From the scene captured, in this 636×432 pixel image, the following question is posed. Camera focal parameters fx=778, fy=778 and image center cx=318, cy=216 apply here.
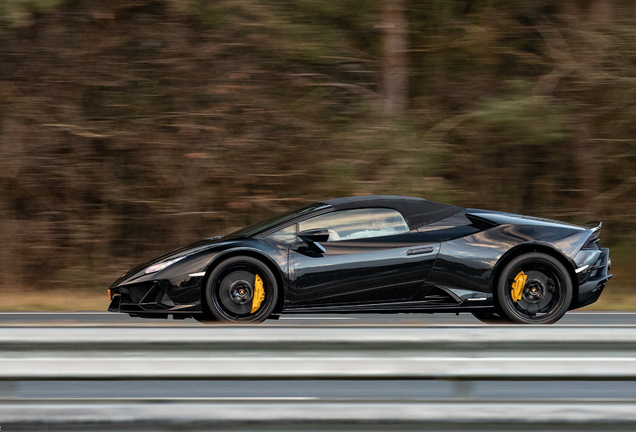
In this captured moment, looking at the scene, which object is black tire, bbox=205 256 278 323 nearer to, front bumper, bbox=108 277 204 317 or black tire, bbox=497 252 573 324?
front bumper, bbox=108 277 204 317

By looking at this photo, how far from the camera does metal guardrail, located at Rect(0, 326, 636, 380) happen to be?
3568 millimetres

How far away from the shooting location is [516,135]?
36.3 ft

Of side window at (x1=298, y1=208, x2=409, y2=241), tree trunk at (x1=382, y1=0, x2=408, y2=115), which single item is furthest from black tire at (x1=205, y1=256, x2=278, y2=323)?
tree trunk at (x1=382, y1=0, x2=408, y2=115)

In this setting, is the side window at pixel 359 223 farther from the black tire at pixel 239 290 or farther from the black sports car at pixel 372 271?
the black tire at pixel 239 290

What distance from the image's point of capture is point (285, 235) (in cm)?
647

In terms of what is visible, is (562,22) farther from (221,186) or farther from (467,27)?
(221,186)

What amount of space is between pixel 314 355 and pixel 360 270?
2.68 m

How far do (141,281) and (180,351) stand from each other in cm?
279

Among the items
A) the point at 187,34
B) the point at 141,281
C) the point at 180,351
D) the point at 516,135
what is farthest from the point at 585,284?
the point at 187,34

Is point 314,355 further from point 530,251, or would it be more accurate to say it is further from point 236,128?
point 236,128

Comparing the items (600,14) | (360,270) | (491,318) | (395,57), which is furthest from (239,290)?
(600,14)

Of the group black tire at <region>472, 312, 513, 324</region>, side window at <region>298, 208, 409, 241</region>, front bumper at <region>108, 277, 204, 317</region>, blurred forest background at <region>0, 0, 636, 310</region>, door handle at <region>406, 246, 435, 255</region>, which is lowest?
black tire at <region>472, 312, 513, 324</region>

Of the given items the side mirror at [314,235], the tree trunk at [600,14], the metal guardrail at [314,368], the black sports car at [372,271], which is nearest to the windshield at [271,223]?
the black sports car at [372,271]

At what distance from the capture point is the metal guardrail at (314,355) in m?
3.57
